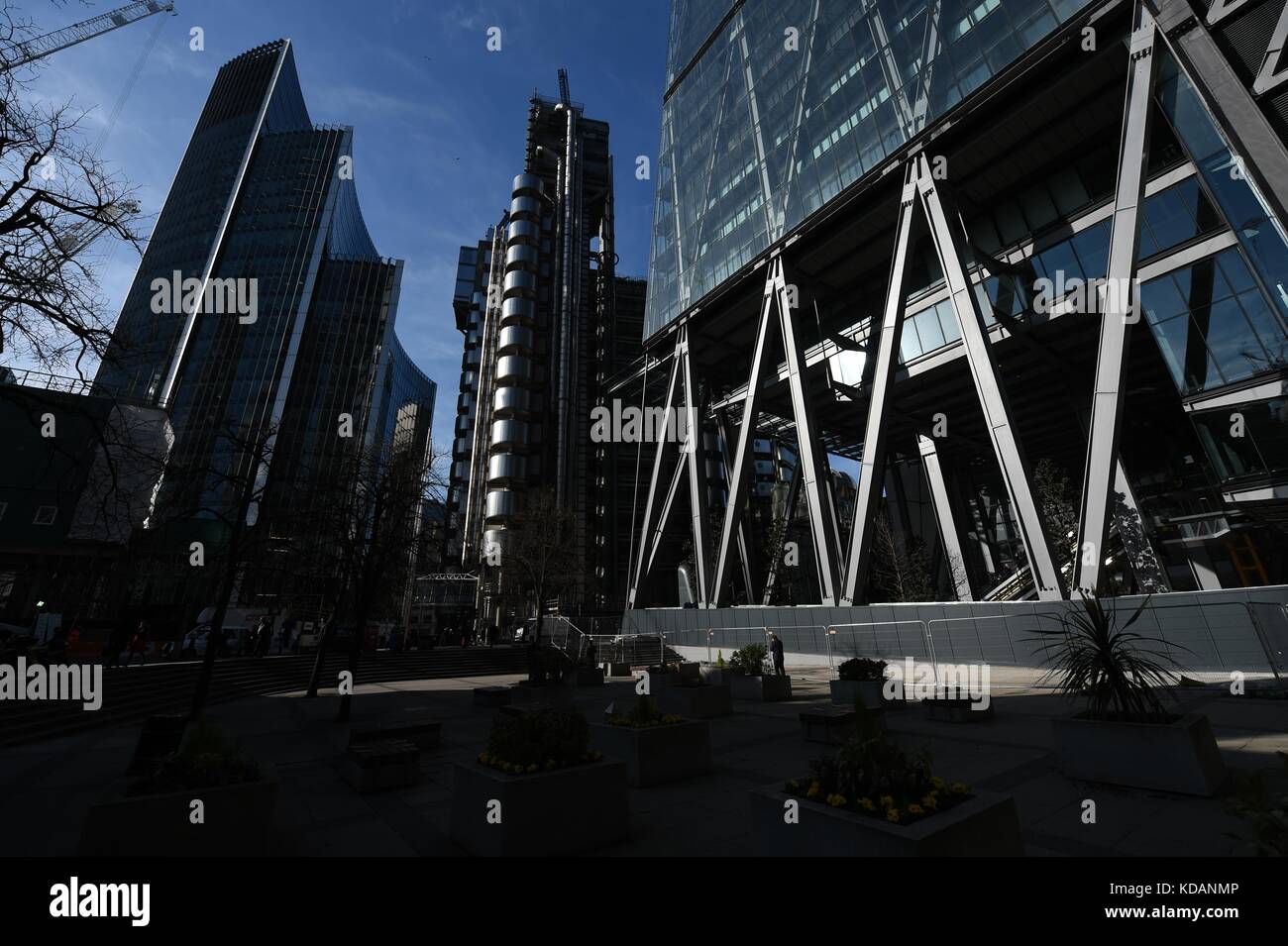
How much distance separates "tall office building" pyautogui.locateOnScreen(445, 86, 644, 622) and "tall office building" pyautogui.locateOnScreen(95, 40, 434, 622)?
54.2 ft

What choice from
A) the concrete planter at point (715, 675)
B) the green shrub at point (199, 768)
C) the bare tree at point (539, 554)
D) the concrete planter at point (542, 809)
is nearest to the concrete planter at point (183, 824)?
the green shrub at point (199, 768)

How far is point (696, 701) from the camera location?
1169 cm

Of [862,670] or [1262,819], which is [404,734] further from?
[1262,819]

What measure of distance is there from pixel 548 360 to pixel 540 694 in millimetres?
58025

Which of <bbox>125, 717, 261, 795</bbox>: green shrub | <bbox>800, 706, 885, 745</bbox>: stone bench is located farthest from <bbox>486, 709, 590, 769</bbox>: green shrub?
<bbox>800, 706, 885, 745</bbox>: stone bench

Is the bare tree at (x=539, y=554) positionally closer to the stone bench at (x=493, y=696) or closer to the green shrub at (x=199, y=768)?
the stone bench at (x=493, y=696)

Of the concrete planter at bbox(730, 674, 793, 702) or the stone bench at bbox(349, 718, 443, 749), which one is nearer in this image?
the stone bench at bbox(349, 718, 443, 749)

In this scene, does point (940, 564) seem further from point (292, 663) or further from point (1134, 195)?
point (292, 663)

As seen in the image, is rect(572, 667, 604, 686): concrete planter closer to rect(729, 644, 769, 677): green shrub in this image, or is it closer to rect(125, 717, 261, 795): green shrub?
rect(729, 644, 769, 677): green shrub

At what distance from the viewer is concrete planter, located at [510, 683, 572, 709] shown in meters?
15.0

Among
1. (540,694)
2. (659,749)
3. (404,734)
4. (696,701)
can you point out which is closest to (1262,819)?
(659,749)

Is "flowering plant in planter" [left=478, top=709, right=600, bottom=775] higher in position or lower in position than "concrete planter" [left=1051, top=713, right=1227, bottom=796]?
higher
